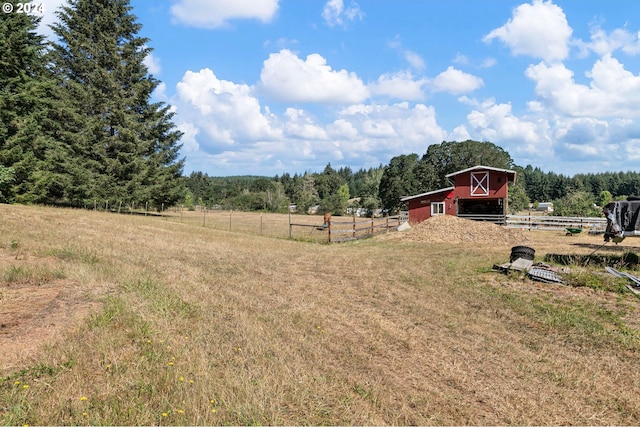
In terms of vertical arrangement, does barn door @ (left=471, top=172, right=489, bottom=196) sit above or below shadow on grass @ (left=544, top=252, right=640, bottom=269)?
above

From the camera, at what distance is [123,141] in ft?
103

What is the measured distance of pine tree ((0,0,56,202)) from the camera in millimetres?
23125

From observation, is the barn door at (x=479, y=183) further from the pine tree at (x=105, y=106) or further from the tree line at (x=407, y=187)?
the pine tree at (x=105, y=106)

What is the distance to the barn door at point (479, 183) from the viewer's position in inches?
1330

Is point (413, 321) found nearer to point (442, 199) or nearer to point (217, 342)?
point (217, 342)

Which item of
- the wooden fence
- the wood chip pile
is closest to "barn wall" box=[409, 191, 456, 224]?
the wooden fence

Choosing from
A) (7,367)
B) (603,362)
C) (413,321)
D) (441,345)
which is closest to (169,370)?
(7,367)

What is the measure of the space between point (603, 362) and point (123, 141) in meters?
34.5

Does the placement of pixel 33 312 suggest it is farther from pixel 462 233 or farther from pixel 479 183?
pixel 479 183

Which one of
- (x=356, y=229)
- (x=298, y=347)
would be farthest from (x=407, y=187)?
(x=298, y=347)

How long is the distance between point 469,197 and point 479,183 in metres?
1.55

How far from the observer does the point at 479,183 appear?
34.0m

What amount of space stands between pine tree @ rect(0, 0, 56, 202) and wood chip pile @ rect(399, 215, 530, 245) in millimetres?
25306

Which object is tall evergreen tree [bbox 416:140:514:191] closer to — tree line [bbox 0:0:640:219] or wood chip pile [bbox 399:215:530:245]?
wood chip pile [bbox 399:215:530:245]
